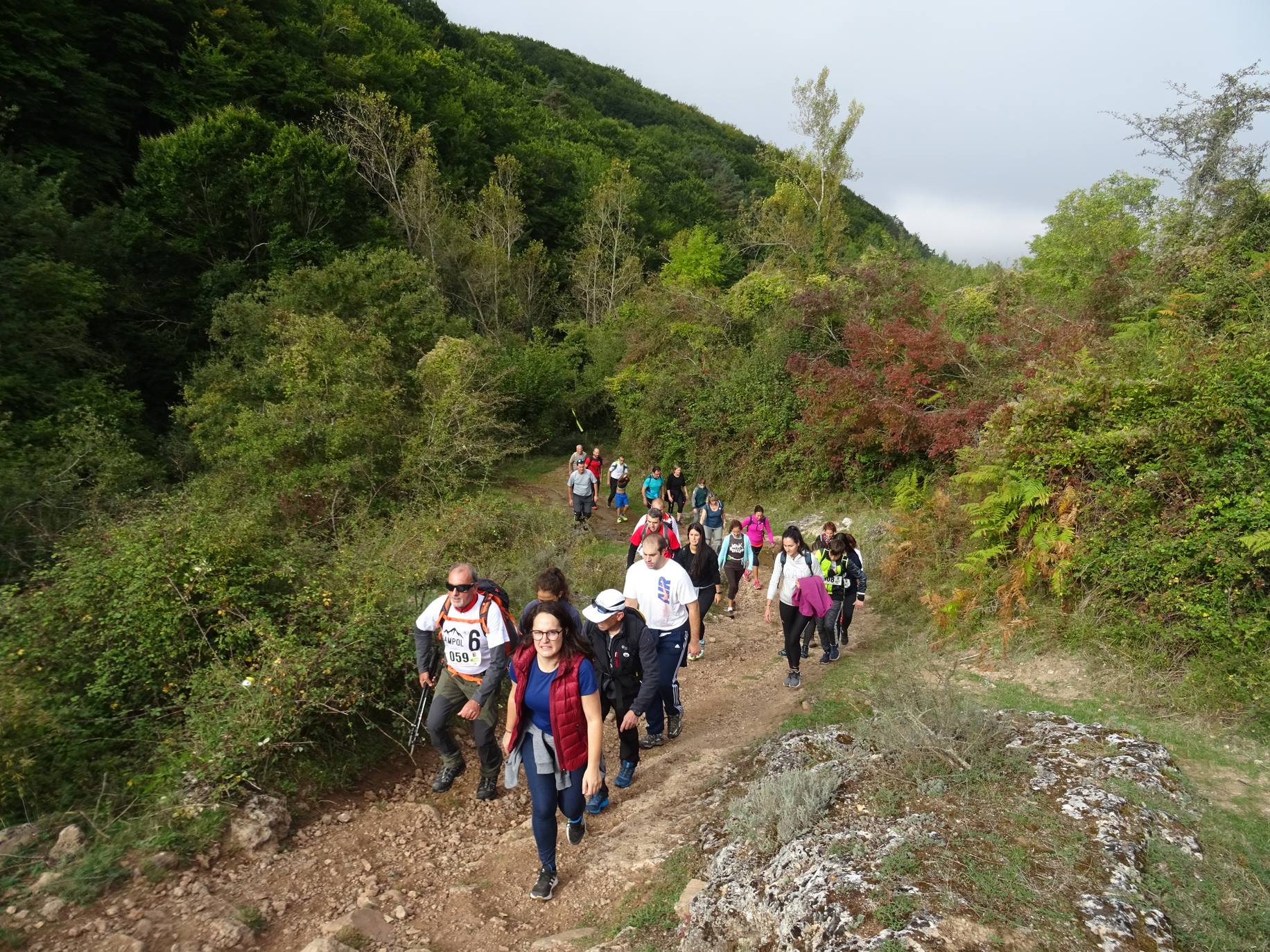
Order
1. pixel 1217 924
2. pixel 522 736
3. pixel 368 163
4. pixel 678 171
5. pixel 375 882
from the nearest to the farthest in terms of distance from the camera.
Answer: pixel 1217 924, pixel 522 736, pixel 375 882, pixel 368 163, pixel 678 171

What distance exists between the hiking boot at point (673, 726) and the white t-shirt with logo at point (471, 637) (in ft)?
6.51

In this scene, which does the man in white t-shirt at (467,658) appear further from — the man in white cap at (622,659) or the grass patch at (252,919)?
the grass patch at (252,919)

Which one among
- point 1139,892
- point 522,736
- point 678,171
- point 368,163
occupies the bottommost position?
point 522,736

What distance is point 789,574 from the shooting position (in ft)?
21.6

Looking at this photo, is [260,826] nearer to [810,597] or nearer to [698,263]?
[810,597]

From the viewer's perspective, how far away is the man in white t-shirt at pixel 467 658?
4.71 meters

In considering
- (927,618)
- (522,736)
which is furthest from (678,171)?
(522,736)

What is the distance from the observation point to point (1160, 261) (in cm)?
1136

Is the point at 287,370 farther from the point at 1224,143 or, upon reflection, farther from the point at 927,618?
the point at 1224,143

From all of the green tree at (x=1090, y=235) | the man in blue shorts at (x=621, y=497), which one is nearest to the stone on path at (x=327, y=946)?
the man in blue shorts at (x=621, y=497)

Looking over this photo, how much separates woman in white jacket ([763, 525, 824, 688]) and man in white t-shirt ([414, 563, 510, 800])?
A: 3.07m

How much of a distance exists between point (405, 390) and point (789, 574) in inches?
474

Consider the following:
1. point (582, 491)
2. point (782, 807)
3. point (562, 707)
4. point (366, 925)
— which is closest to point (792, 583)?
point (782, 807)

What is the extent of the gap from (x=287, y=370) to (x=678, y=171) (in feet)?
157
